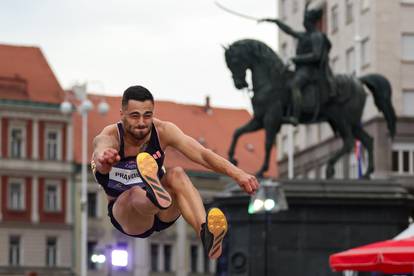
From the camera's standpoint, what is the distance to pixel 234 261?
140 feet

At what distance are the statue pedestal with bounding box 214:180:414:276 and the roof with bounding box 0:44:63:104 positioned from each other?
55175 millimetres

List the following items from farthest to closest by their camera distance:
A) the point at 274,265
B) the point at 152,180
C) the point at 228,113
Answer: the point at 228,113, the point at 274,265, the point at 152,180

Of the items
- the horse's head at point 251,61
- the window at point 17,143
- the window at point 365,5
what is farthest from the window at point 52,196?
the horse's head at point 251,61

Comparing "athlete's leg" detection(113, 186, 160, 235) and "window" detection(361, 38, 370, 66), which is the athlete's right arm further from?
"window" detection(361, 38, 370, 66)

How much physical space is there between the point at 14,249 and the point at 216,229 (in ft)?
281

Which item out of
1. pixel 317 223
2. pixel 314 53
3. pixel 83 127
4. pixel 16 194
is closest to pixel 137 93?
pixel 314 53

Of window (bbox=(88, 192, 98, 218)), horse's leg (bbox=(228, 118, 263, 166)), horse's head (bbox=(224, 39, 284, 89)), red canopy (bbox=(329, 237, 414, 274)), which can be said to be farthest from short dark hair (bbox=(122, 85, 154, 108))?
window (bbox=(88, 192, 98, 218))

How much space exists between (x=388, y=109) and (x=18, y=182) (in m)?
55.9

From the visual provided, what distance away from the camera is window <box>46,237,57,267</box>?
318 ft

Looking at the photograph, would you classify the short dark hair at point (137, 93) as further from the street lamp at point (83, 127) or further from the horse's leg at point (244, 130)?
the street lamp at point (83, 127)

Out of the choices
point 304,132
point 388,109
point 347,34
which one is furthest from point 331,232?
point 304,132

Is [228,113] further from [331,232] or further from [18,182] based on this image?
[331,232]

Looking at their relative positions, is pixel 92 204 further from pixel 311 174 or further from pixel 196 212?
pixel 196 212

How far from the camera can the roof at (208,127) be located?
101188 millimetres
